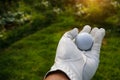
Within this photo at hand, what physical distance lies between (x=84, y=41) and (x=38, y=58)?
2917 mm

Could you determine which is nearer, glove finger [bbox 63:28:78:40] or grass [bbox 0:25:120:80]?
glove finger [bbox 63:28:78:40]

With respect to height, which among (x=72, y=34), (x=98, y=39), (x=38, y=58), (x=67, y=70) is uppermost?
(x=72, y=34)

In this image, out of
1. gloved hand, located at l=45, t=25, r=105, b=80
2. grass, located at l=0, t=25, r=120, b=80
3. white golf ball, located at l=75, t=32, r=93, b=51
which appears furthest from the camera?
grass, located at l=0, t=25, r=120, b=80

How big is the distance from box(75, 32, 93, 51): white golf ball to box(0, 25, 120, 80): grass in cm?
202

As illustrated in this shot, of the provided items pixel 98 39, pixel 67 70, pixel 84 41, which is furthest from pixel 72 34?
pixel 67 70

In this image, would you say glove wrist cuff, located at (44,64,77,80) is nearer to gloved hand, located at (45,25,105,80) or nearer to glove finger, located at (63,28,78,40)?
gloved hand, located at (45,25,105,80)

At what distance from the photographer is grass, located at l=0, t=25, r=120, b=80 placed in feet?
28.0

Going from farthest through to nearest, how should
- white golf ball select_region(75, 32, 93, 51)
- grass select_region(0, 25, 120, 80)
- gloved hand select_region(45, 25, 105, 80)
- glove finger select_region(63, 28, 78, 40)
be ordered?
grass select_region(0, 25, 120, 80)
white golf ball select_region(75, 32, 93, 51)
glove finger select_region(63, 28, 78, 40)
gloved hand select_region(45, 25, 105, 80)

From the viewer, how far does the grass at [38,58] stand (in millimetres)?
8547

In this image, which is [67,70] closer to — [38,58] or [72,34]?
[72,34]

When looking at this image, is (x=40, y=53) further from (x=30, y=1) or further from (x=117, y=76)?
(x=30, y=1)

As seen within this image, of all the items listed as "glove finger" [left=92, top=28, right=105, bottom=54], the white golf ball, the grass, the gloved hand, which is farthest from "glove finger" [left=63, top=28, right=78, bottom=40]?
the grass

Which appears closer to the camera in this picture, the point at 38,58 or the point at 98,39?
the point at 98,39

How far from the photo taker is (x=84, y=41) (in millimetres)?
6445
